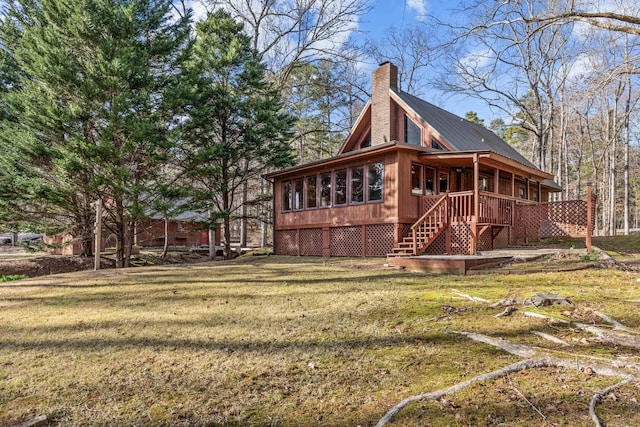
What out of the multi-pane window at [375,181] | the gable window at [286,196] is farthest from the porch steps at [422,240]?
the gable window at [286,196]

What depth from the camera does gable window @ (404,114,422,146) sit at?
14805mm

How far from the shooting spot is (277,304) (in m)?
5.91

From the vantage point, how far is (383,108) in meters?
15.5

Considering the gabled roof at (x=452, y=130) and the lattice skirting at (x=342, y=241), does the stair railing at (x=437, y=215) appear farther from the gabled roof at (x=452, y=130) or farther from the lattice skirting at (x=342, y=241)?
the gabled roof at (x=452, y=130)

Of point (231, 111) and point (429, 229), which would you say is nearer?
point (429, 229)

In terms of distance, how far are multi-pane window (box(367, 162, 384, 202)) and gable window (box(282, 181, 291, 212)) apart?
4.63 meters

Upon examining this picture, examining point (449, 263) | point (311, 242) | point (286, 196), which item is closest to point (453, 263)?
point (449, 263)

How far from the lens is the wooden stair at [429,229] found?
10398 millimetres

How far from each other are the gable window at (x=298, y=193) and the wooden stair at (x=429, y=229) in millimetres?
5852

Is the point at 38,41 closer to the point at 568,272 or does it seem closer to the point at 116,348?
the point at 116,348

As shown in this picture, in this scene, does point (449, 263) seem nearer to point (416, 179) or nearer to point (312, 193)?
point (416, 179)

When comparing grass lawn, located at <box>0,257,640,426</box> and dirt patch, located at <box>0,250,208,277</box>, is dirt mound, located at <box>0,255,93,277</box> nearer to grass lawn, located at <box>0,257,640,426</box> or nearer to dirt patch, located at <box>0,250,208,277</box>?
dirt patch, located at <box>0,250,208,277</box>

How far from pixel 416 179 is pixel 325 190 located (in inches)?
144

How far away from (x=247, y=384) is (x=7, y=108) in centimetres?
1813
